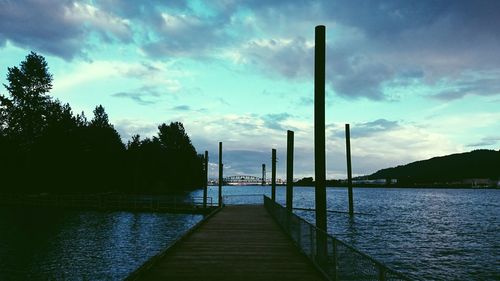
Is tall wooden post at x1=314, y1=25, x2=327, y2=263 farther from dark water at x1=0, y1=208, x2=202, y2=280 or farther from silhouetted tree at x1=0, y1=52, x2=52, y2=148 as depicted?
Result: silhouetted tree at x1=0, y1=52, x2=52, y2=148

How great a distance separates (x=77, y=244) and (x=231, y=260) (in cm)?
1754

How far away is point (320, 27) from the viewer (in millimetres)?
12742

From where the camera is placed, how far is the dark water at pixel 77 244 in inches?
752

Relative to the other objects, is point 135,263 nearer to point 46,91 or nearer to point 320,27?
point 320,27

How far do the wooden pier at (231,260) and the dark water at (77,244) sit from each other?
4685 millimetres

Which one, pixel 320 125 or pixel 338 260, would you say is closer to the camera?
pixel 338 260

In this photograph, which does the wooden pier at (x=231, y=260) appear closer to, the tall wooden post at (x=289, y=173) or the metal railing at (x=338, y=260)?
the metal railing at (x=338, y=260)

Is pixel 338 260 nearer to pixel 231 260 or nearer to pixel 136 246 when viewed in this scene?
pixel 231 260

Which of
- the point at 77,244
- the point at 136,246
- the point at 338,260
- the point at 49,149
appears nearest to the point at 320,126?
the point at 338,260

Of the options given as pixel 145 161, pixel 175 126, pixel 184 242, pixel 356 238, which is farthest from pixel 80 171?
pixel 184 242

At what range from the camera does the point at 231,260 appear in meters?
13.3

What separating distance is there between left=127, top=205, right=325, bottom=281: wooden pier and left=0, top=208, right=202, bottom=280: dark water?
15.4 ft

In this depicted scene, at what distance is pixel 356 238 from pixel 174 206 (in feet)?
75.0

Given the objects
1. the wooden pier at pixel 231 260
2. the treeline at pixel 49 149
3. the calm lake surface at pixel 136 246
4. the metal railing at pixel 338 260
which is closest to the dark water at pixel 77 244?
the calm lake surface at pixel 136 246
